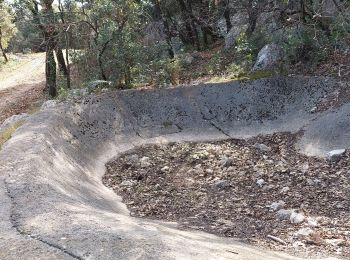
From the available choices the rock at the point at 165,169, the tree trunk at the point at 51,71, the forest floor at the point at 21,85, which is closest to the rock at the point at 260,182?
the rock at the point at 165,169

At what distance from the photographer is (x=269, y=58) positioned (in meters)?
13.1

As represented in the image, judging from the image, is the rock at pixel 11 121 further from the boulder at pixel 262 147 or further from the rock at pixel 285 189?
the rock at pixel 285 189

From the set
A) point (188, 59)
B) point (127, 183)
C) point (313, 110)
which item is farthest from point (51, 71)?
point (313, 110)

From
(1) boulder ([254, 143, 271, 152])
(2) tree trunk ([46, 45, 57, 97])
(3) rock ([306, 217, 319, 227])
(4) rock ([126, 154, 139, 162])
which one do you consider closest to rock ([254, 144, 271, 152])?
(1) boulder ([254, 143, 271, 152])

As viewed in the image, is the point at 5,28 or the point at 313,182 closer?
the point at 313,182

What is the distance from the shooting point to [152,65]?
1354cm

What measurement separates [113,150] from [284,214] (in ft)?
16.7

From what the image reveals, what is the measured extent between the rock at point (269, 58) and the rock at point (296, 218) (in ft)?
23.7

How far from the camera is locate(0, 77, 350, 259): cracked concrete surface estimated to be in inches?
154

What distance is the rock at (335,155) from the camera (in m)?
8.60

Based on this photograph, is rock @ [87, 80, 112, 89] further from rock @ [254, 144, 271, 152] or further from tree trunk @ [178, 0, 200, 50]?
tree trunk @ [178, 0, 200, 50]

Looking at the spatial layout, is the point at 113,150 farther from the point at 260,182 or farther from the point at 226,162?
the point at 260,182

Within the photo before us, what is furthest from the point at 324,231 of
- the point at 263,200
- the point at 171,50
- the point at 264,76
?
the point at 171,50

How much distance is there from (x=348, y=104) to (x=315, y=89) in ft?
4.75
